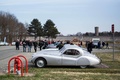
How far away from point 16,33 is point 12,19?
29.0 feet

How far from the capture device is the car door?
54.7 ft

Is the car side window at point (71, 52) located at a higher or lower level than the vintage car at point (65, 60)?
higher

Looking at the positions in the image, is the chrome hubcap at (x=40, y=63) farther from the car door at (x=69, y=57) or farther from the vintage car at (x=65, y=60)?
the car door at (x=69, y=57)

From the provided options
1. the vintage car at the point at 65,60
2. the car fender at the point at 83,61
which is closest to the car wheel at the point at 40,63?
the vintage car at the point at 65,60

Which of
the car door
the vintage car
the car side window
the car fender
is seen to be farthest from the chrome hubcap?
the car fender

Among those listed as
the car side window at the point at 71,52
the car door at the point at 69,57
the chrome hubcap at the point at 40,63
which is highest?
the car side window at the point at 71,52

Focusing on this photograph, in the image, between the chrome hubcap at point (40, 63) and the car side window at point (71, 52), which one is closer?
the chrome hubcap at point (40, 63)

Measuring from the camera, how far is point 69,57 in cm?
1689

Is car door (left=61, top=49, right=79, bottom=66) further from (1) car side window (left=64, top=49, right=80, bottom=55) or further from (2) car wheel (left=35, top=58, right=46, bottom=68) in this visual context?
(2) car wheel (left=35, top=58, right=46, bottom=68)

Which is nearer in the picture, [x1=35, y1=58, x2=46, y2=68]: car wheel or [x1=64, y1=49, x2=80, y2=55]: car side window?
[x1=35, y1=58, x2=46, y2=68]: car wheel

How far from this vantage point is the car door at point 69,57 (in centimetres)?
1669

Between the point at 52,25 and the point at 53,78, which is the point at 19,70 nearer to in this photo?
the point at 53,78

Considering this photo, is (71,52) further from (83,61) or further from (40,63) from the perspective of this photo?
(40,63)

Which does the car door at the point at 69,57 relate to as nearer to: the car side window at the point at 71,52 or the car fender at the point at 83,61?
the car side window at the point at 71,52
